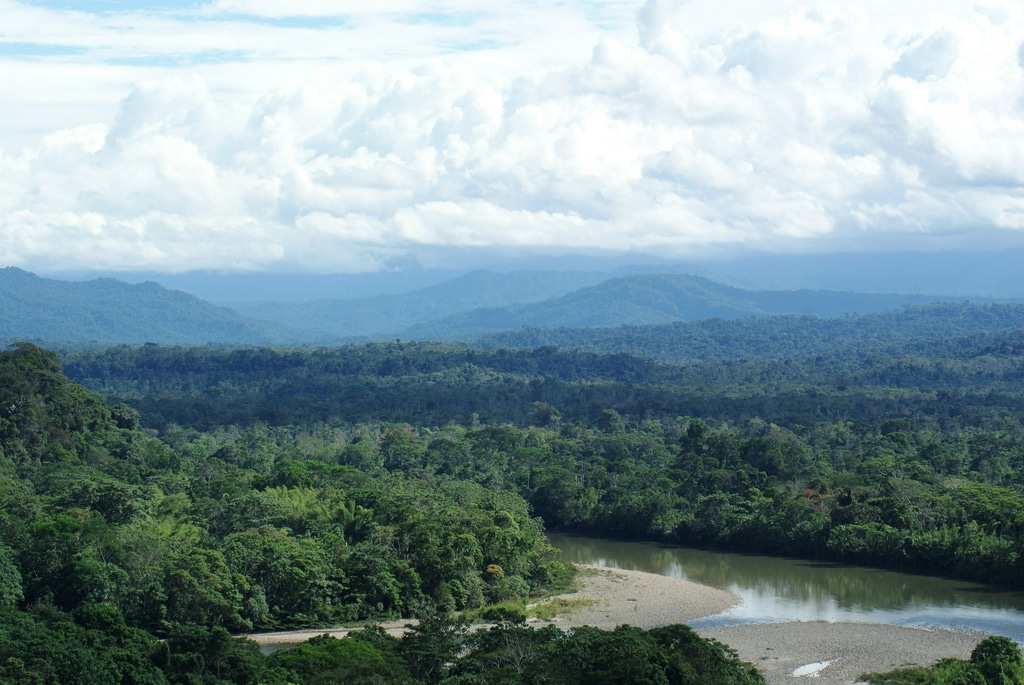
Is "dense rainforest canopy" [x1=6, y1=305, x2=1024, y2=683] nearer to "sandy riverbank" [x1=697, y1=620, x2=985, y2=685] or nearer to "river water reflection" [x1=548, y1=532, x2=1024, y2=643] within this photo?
"river water reflection" [x1=548, y1=532, x2=1024, y2=643]

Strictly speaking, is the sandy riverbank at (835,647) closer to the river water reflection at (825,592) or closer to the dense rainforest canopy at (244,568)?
the river water reflection at (825,592)

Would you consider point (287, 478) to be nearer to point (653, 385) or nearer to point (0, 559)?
point (0, 559)

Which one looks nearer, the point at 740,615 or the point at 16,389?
the point at 740,615

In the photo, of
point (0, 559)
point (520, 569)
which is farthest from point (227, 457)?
point (0, 559)

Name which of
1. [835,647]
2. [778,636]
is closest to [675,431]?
[778,636]

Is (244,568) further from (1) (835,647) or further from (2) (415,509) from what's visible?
(1) (835,647)
